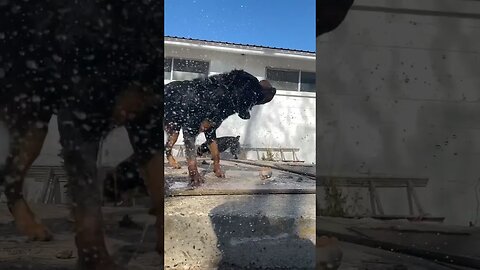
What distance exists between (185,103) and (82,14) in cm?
181

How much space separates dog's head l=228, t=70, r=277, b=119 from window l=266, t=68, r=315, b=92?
0.18 feet

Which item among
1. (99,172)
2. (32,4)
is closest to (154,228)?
(99,172)

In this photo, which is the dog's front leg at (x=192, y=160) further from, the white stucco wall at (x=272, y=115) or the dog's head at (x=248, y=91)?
the dog's head at (x=248, y=91)

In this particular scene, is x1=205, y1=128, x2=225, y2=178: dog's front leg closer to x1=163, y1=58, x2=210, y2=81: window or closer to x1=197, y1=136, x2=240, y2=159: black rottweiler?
x1=197, y1=136, x2=240, y2=159: black rottweiler

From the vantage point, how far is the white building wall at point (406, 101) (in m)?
1.11

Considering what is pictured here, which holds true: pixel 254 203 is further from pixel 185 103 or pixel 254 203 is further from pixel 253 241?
pixel 185 103

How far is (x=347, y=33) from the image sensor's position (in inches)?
43.8

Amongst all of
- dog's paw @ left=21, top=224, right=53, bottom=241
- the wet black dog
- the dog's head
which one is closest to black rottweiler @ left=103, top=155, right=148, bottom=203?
dog's paw @ left=21, top=224, right=53, bottom=241

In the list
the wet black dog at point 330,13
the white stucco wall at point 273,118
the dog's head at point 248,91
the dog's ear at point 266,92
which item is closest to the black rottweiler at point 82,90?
the wet black dog at point 330,13

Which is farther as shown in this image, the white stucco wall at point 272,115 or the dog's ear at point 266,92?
the dog's ear at point 266,92

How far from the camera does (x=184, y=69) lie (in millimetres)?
2650

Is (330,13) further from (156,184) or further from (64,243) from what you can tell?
(64,243)

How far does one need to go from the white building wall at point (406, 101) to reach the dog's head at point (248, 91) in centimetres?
186

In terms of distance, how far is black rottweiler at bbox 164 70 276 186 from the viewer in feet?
8.73
